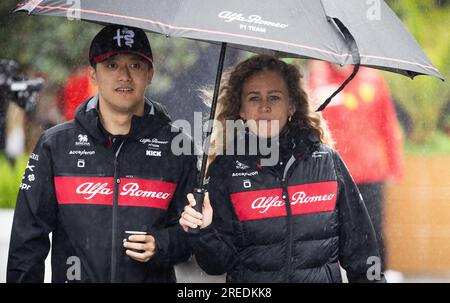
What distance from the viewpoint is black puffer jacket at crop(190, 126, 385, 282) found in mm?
4125

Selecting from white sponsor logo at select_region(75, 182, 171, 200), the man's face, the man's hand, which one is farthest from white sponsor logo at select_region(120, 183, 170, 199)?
the man's face

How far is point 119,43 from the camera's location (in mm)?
4109

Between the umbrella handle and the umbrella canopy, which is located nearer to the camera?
the umbrella canopy

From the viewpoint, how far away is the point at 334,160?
4359 mm

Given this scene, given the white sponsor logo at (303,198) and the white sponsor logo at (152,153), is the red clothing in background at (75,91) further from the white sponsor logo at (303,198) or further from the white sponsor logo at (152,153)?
the white sponsor logo at (303,198)

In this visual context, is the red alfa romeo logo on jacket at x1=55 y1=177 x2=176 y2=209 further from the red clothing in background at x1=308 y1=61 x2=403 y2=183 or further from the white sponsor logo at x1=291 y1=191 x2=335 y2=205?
the red clothing in background at x1=308 y1=61 x2=403 y2=183

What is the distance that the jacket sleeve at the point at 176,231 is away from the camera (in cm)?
407

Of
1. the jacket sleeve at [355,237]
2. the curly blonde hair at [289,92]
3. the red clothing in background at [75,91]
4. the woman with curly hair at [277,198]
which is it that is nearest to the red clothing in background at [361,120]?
the red clothing in background at [75,91]

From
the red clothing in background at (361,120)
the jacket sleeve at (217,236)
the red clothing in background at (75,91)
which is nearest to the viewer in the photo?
the jacket sleeve at (217,236)

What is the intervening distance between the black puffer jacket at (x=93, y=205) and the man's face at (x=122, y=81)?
0.08m

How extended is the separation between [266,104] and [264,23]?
767 millimetres

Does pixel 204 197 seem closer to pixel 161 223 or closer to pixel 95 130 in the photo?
pixel 161 223

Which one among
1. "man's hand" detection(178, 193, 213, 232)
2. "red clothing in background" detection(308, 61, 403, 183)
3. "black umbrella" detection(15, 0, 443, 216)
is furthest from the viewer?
"red clothing in background" detection(308, 61, 403, 183)

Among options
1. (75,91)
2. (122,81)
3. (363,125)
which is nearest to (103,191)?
(122,81)
